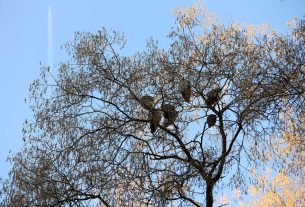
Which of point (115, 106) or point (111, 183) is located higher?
point (115, 106)

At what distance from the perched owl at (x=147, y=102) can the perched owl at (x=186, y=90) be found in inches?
22.7

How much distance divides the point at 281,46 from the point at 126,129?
11.4 feet

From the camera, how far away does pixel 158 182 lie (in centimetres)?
867

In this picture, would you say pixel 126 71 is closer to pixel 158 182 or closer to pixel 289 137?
pixel 158 182

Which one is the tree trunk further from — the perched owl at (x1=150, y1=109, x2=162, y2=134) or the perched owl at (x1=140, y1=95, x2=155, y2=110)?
the perched owl at (x1=140, y1=95, x2=155, y2=110)

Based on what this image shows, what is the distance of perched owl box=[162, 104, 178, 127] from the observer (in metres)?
9.05

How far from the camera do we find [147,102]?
9227 mm

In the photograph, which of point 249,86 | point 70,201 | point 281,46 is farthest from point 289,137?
point 70,201

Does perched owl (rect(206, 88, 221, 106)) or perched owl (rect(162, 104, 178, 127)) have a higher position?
perched owl (rect(206, 88, 221, 106))

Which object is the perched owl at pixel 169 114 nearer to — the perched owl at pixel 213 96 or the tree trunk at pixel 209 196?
the perched owl at pixel 213 96

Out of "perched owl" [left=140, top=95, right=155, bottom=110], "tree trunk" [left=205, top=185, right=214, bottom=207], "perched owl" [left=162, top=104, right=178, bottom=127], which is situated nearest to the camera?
"tree trunk" [left=205, top=185, right=214, bottom=207]

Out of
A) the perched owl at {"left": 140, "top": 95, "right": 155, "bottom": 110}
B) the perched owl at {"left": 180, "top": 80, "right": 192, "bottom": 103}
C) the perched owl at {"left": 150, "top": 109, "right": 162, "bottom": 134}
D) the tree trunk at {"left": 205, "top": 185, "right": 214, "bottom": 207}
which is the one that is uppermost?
the perched owl at {"left": 180, "top": 80, "right": 192, "bottom": 103}

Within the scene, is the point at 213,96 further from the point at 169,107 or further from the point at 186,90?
the point at 169,107

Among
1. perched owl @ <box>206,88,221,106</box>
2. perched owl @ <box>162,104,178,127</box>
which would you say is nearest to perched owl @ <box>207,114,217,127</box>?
perched owl @ <box>206,88,221,106</box>
